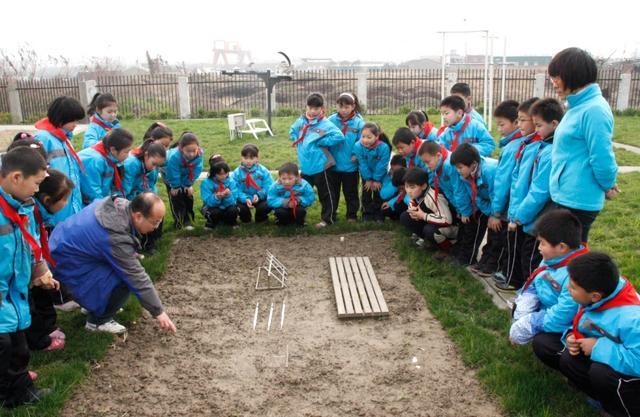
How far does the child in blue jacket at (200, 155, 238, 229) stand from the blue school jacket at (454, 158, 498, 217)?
9.59ft

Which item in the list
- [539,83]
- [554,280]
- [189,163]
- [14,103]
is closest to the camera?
[554,280]

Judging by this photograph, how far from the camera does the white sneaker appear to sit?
4.70m

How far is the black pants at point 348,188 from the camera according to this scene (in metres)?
7.66

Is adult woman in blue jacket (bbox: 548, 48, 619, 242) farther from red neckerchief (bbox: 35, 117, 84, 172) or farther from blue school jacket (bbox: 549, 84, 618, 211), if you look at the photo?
red neckerchief (bbox: 35, 117, 84, 172)

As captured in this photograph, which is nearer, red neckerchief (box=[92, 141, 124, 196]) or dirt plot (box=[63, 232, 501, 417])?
dirt plot (box=[63, 232, 501, 417])

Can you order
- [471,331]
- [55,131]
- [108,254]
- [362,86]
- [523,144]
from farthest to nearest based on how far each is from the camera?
[362,86]
[55,131]
[523,144]
[471,331]
[108,254]

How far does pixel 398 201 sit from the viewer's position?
725 centimetres

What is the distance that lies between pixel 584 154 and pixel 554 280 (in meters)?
1.02

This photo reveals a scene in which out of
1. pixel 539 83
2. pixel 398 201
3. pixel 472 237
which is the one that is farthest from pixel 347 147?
pixel 539 83

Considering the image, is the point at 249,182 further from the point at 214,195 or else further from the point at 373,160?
the point at 373,160

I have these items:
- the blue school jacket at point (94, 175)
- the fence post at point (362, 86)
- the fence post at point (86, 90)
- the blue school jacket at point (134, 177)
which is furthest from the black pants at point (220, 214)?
the fence post at point (86, 90)

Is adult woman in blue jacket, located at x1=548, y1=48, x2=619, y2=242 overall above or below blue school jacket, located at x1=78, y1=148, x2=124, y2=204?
above

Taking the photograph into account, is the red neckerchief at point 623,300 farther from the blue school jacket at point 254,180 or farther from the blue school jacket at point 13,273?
the blue school jacket at point 254,180

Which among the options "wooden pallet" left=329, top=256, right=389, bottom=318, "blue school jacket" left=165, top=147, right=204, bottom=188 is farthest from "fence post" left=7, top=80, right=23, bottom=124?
"wooden pallet" left=329, top=256, right=389, bottom=318
